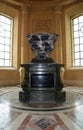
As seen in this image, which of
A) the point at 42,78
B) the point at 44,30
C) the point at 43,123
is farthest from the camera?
the point at 44,30

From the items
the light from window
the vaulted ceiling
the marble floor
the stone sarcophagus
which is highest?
the vaulted ceiling

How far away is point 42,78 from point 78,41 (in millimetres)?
5113

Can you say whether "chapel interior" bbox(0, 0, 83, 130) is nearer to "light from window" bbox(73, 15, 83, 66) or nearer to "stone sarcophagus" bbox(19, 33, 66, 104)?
"light from window" bbox(73, 15, 83, 66)

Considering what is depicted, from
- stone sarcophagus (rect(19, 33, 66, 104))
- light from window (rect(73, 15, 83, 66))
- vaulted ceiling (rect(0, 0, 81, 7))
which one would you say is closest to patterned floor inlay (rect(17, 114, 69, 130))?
stone sarcophagus (rect(19, 33, 66, 104))

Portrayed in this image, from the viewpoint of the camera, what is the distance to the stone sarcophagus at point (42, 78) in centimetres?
427

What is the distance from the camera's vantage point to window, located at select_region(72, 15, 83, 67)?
8.80 m

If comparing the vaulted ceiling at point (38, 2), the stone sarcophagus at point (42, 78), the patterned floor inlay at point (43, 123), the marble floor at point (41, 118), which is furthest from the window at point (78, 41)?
the patterned floor inlay at point (43, 123)

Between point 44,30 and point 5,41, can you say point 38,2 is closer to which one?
point 44,30

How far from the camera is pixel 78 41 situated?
895 centimetres

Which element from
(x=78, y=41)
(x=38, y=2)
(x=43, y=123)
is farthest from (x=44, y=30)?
(x=43, y=123)

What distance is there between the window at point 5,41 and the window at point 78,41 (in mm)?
3372

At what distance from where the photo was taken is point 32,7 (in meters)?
9.19

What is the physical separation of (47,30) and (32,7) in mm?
1468

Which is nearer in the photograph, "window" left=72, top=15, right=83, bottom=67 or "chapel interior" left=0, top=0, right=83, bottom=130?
"chapel interior" left=0, top=0, right=83, bottom=130
